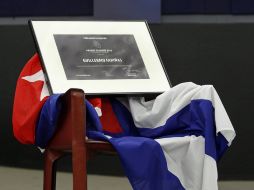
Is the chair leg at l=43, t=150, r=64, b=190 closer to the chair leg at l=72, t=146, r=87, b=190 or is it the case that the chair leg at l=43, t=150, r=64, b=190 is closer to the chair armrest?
the chair armrest

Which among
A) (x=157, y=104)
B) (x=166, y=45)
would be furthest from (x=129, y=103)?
(x=166, y=45)

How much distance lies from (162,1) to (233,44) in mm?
1548

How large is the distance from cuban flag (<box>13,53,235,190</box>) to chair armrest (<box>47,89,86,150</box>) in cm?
3

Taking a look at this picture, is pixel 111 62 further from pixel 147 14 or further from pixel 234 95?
pixel 147 14

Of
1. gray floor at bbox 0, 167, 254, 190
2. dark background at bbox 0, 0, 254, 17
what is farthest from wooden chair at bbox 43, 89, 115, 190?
dark background at bbox 0, 0, 254, 17

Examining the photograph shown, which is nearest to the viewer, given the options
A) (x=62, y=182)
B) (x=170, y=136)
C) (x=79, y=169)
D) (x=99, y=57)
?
(x=79, y=169)

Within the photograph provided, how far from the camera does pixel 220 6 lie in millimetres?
5352

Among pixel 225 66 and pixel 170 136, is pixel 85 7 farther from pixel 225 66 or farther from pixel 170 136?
pixel 170 136

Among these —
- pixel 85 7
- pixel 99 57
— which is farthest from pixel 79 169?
pixel 85 7

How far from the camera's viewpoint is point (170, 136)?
2031 mm

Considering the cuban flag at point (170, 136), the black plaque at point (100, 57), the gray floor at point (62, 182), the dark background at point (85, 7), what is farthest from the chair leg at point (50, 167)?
the dark background at point (85, 7)

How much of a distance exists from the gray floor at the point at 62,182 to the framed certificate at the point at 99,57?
4.56 ft

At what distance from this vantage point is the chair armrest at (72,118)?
5.87ft

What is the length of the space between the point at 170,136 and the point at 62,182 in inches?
71.1
